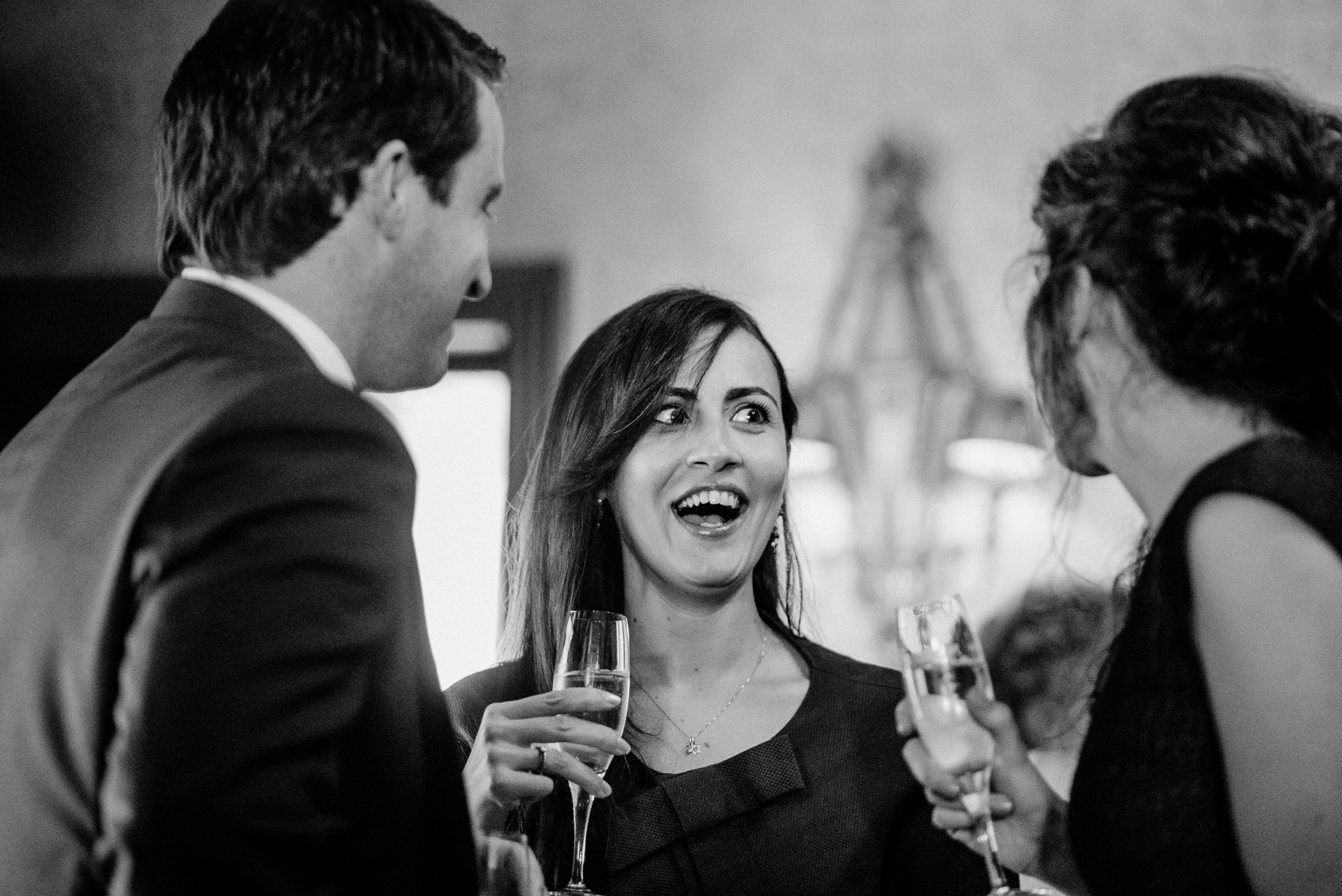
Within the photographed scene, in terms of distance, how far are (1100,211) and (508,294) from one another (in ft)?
9.56

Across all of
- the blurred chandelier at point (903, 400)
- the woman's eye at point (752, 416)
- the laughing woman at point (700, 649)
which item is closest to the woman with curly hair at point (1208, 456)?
the laughing woman at point (700, 649)

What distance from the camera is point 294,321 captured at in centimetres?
131

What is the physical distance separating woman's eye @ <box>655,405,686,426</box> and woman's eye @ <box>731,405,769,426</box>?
0.09 meters

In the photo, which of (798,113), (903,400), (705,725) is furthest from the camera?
(798,113)

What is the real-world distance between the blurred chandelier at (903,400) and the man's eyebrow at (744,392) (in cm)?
163

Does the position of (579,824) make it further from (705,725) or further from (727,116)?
(727,116)

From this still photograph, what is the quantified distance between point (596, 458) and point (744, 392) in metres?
0.28

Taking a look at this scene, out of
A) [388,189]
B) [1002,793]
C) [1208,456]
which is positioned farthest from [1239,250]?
[388,189]

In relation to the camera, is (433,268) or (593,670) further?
(593,670)

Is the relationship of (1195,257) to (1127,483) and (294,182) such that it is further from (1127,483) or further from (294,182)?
(294,182)

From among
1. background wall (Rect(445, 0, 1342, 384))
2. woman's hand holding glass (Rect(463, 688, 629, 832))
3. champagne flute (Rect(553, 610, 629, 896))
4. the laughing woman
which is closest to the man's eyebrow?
the laughing woman

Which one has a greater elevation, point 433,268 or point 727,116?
point 727,116

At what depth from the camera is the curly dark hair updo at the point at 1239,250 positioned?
1312 mm

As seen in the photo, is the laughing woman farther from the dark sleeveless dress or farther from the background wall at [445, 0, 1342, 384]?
the background wall at [445, 0, 1342, 384]
